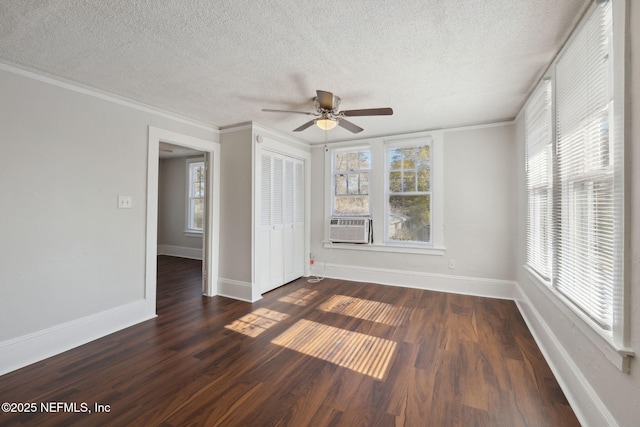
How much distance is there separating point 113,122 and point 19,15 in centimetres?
124

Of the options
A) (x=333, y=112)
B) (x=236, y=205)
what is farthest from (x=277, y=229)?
(x=333, y=112)

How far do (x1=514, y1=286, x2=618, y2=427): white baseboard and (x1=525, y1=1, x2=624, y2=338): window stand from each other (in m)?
0.40

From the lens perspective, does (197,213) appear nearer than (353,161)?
No

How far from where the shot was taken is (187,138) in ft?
11.7

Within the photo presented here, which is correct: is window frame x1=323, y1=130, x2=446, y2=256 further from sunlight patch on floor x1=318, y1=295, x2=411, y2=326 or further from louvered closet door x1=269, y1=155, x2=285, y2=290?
sunlight patch on floor x1=318, y1=295, x2=411, y2=326

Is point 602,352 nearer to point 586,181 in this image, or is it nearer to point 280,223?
point 586,181

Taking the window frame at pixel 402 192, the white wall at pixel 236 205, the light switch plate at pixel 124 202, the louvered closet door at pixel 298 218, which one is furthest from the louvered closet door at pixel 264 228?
the window frame at pixel 402 192

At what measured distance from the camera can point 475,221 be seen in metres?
3.97

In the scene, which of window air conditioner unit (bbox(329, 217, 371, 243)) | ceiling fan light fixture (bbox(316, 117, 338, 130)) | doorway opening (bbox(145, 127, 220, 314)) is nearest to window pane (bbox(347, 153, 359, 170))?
window air conditioner unit (bbox(329, 217, 371, 243))

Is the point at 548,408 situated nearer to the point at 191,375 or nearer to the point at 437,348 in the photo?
the point at 437,348

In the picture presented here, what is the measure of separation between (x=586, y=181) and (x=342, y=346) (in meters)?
2.19

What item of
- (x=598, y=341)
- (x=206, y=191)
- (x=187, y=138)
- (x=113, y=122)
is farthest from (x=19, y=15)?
(x=598, y=341)

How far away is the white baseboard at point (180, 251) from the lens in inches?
262

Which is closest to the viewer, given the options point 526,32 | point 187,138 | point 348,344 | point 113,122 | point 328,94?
point 526,32
